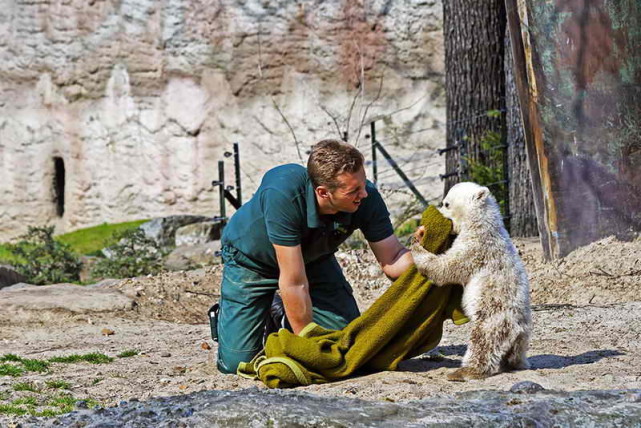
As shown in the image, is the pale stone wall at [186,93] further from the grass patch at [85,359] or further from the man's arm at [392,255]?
the man's arm at [392,255]

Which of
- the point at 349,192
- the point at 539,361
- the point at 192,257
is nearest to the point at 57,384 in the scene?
the point at 349,192

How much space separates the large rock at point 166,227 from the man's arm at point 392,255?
911 centimetres

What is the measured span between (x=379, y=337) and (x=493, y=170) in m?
5.65

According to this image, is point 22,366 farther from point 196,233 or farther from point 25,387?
point 196,233

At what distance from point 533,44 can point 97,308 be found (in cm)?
426

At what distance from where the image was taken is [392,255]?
18.6ft

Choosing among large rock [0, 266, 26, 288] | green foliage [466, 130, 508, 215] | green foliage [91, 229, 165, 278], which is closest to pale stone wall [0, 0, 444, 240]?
green foliage [466, 130, 508, 215]

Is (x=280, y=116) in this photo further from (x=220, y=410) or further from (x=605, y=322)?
(x=220, y=410)

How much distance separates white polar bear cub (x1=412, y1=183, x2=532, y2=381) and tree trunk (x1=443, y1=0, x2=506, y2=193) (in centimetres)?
568

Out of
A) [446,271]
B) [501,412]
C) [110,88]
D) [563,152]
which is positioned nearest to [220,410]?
[501,412]

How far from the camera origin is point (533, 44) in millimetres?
7922

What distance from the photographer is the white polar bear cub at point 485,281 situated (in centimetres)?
507

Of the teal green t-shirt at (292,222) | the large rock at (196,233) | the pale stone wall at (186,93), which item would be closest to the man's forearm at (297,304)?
the teal green t-shirt at (292,222)

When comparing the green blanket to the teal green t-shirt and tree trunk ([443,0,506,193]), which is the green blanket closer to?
the teal green t-shirt
